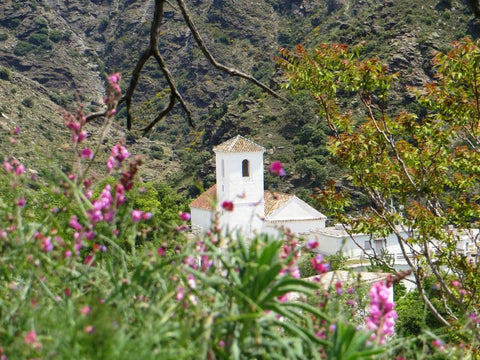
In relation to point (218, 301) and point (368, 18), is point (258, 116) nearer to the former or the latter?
point (368, 18)

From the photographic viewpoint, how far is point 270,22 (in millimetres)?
77250

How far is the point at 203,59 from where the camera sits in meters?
76.2

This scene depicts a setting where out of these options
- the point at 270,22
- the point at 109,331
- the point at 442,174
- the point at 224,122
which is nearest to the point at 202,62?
the point at 270,22

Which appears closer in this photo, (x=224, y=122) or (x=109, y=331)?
(x=109, y=331)

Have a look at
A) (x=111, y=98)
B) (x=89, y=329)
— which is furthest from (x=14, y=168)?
(x=89, y=329)

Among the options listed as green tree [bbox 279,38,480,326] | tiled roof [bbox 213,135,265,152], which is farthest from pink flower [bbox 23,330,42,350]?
tiled roof [bbox 213,135,265,152]

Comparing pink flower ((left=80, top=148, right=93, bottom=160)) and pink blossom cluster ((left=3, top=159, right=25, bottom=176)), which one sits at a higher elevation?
pink flower ((left=80, top=148, right=93, bottom=160))

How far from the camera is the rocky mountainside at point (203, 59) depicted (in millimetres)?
Answer: 46719

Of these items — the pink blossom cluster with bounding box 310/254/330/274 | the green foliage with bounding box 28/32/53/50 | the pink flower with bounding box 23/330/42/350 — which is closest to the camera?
the pink flower with bounding box 23/330/42/350

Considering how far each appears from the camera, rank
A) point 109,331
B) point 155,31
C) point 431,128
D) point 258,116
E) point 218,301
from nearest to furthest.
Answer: point 109,331, point 218,301, point 155,31, point 431,128, point 258,116

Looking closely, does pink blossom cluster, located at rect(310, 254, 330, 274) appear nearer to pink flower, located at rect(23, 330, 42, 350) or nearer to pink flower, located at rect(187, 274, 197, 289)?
pink flower, located at rect(187, 274, 197, 289)

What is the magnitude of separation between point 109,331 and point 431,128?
5301mm

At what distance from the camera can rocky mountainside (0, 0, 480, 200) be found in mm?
46719

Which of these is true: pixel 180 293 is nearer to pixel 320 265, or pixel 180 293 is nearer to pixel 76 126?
pixel 320 265
